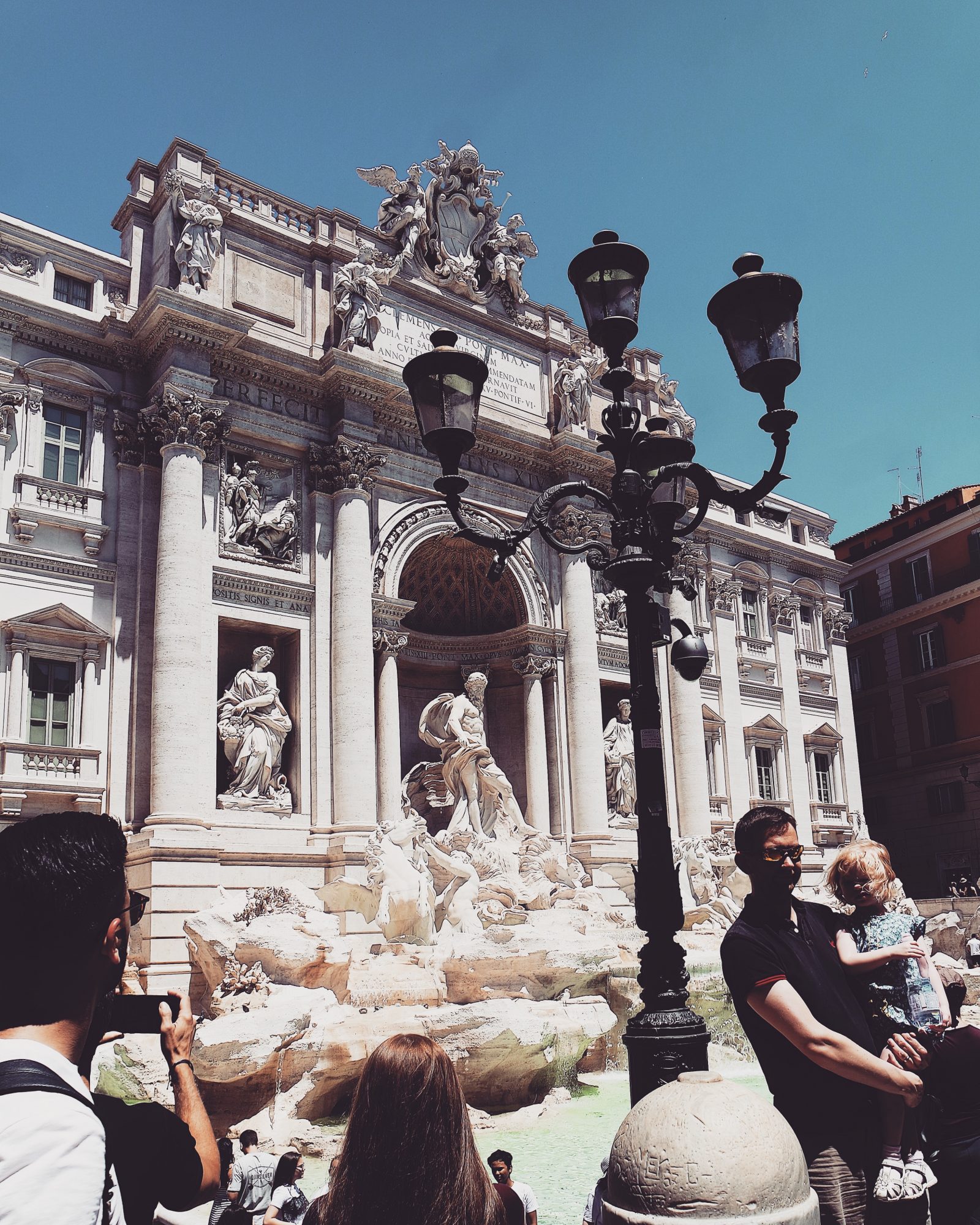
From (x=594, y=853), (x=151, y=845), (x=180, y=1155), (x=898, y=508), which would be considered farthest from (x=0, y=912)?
(x=898, y=508)

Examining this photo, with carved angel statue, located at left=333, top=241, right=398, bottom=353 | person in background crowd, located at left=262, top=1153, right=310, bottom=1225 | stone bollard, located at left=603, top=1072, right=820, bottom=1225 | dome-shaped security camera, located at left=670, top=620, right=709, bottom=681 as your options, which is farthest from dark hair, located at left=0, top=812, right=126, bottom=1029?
carved angel statue, located at left=333, top=241, right=398, bottom=353

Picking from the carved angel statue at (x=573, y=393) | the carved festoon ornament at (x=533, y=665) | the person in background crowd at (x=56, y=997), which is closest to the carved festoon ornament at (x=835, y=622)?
the carved angel statue at (x=573, y=393)

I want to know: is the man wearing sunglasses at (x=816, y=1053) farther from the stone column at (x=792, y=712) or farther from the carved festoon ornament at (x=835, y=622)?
the carved festoon ornament at (x=835, y=622)

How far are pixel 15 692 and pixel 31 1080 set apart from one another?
50.0 feet

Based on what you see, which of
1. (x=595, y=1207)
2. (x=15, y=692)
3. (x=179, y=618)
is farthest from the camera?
(x=179, y=618)

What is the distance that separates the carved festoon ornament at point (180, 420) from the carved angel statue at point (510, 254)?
818 centimetres

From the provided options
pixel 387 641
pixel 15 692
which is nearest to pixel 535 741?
pixel 387 641

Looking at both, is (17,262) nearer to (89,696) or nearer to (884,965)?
(89,696)

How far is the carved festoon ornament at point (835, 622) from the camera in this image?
30.1 m

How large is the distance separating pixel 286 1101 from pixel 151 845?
5.89 meters

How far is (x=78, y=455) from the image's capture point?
1734 cm

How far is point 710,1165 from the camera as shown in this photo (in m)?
3.07

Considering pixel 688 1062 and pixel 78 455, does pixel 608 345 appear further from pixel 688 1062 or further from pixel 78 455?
pixel 78 455

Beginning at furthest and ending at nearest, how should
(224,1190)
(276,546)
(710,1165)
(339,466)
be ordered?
(339,466), (276,546), (224,1190), (710,1165)
